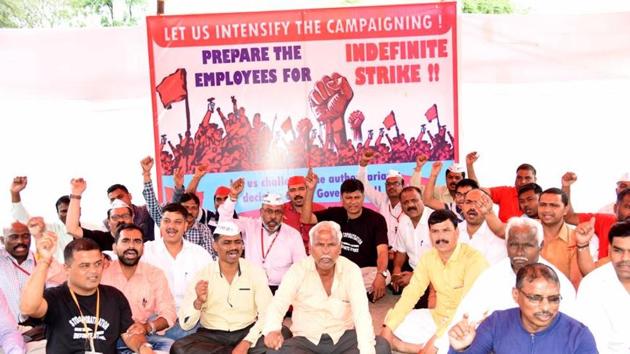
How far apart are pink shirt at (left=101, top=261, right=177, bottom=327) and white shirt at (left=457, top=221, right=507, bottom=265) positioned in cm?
231

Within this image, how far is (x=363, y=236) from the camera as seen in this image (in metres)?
7.41

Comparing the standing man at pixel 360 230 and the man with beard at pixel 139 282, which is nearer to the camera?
the man with beard at pixel 139 282

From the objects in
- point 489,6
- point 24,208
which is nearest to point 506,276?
point 24,208

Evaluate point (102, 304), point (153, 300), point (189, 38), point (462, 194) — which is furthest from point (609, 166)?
point (102, 304)

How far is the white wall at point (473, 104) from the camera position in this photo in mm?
8102

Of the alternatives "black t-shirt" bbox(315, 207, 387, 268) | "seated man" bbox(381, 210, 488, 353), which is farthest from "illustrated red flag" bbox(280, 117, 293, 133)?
"seated man" bbox(381, 210, 488, 353)

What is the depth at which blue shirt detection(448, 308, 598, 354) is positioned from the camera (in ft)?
13.0

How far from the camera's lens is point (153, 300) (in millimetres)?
5816

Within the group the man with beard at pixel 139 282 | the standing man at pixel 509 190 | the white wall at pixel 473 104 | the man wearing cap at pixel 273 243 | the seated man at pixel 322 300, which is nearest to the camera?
the seated man at pixel 322 300

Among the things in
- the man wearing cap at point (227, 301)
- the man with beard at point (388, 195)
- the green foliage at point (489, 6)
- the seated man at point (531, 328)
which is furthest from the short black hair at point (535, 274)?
the green foliage at point (489, 6)

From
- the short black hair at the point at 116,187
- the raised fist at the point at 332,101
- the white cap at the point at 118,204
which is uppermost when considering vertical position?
the raised fist at the point at 332,101

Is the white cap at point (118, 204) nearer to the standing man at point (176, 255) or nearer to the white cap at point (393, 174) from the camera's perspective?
the standing man at point (176, 255)

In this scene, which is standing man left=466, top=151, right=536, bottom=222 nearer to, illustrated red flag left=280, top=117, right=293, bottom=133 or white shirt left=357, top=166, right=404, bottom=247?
white shirt left=357, top=166, right=404, bottom=247

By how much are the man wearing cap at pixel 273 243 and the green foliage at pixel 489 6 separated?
15.8 ft
